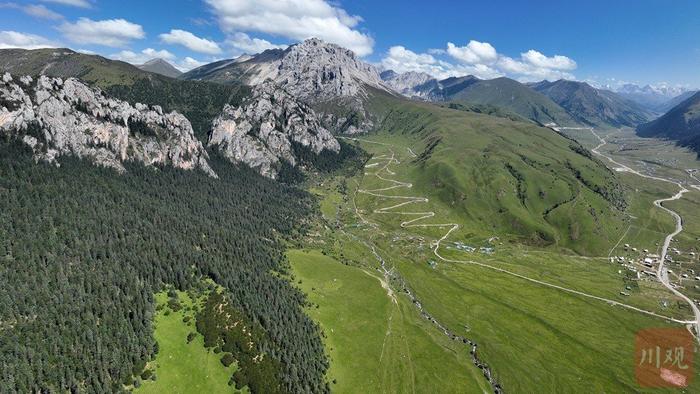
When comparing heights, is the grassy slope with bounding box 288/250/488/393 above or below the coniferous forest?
below

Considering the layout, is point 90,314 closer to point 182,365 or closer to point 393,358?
point 182,365

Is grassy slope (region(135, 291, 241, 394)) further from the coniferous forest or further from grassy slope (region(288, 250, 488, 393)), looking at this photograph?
grassy slope (region(288, 250, 488, 393))

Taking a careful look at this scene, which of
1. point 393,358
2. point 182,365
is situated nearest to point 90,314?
point 182,365

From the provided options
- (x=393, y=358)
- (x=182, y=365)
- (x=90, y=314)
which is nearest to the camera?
(x=182, y=365)

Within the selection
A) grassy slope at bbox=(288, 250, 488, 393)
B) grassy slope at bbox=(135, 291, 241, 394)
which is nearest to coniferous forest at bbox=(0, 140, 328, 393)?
grassy slope at bbox=(135, 291, 241, 394)

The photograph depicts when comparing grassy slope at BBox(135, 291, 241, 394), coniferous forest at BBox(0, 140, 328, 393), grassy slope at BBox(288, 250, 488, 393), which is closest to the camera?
coniferous forest at BBox(0, 140, 328, 393)

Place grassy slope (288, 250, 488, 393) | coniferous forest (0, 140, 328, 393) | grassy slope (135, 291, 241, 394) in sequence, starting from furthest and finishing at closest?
grassy slope (288, 250, 488, 393), grassy slope (135, 291, 241, 394), coniferous forest (0, 140, 328, 393)

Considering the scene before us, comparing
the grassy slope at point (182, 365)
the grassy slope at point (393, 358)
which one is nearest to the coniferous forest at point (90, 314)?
the grassy slope at point (182, 365)

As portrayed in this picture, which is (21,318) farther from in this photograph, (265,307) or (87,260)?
(265,307)

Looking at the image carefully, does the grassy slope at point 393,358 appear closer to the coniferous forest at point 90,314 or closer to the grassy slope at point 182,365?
the coniferous forest at point 90,314
